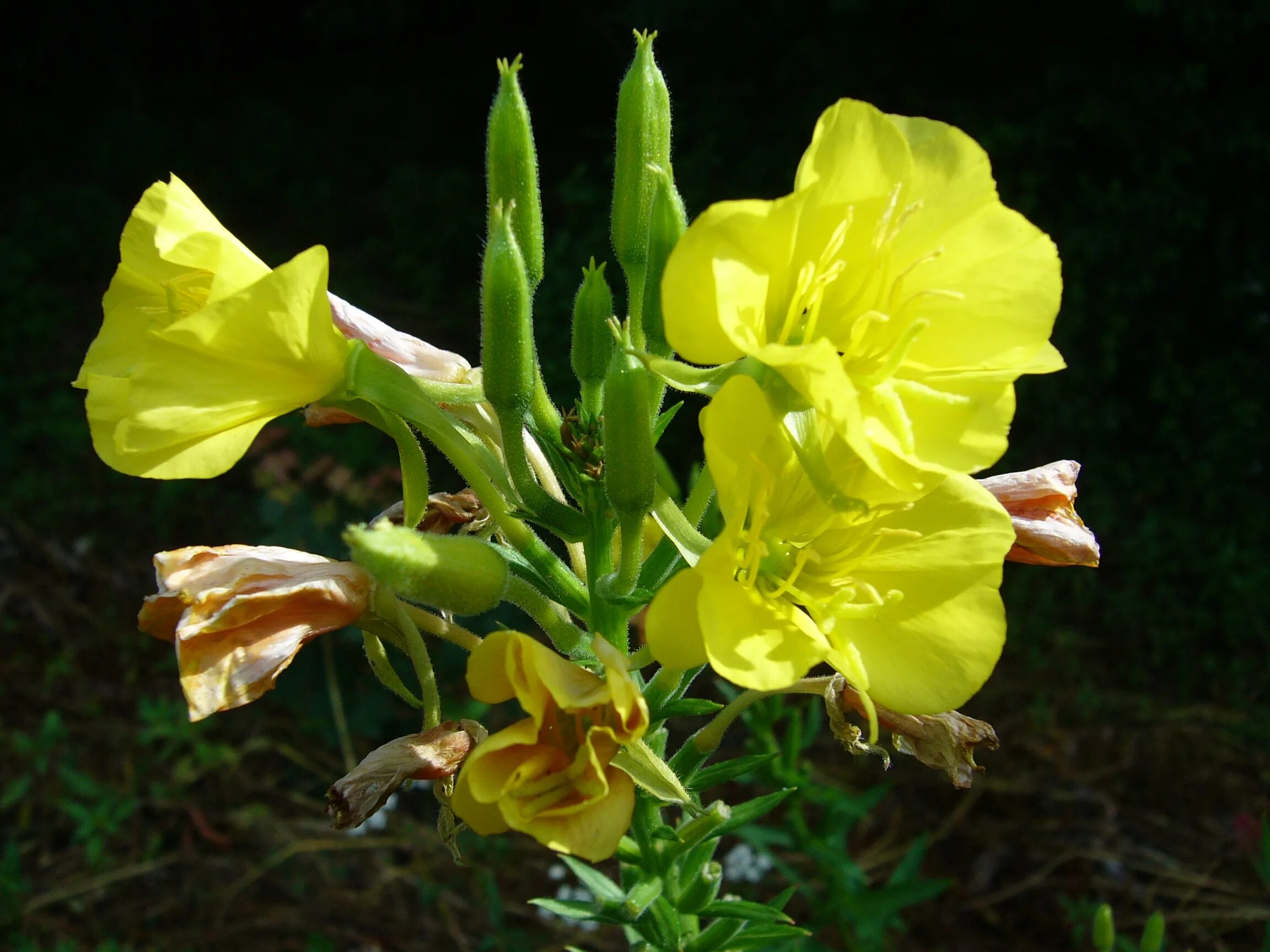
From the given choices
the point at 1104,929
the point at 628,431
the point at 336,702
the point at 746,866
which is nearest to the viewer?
the point at 628,431

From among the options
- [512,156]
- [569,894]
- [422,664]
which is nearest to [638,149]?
[512,156]

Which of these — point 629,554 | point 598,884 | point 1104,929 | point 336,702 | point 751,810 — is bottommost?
point 336,702

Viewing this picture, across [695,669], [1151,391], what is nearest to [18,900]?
[695,669]

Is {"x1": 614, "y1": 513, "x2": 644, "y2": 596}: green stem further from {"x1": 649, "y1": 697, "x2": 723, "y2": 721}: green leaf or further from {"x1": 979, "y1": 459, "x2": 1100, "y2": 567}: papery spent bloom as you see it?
{"x1": 979, "y1": 459, "x2": 1100, "y2": 567}: papery spent bloom

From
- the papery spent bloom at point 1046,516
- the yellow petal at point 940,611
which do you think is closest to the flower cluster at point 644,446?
the yellow petal at point 940,611

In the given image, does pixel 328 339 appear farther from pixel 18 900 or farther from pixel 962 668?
pixel 18 900

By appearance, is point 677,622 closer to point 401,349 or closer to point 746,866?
point 401,349
